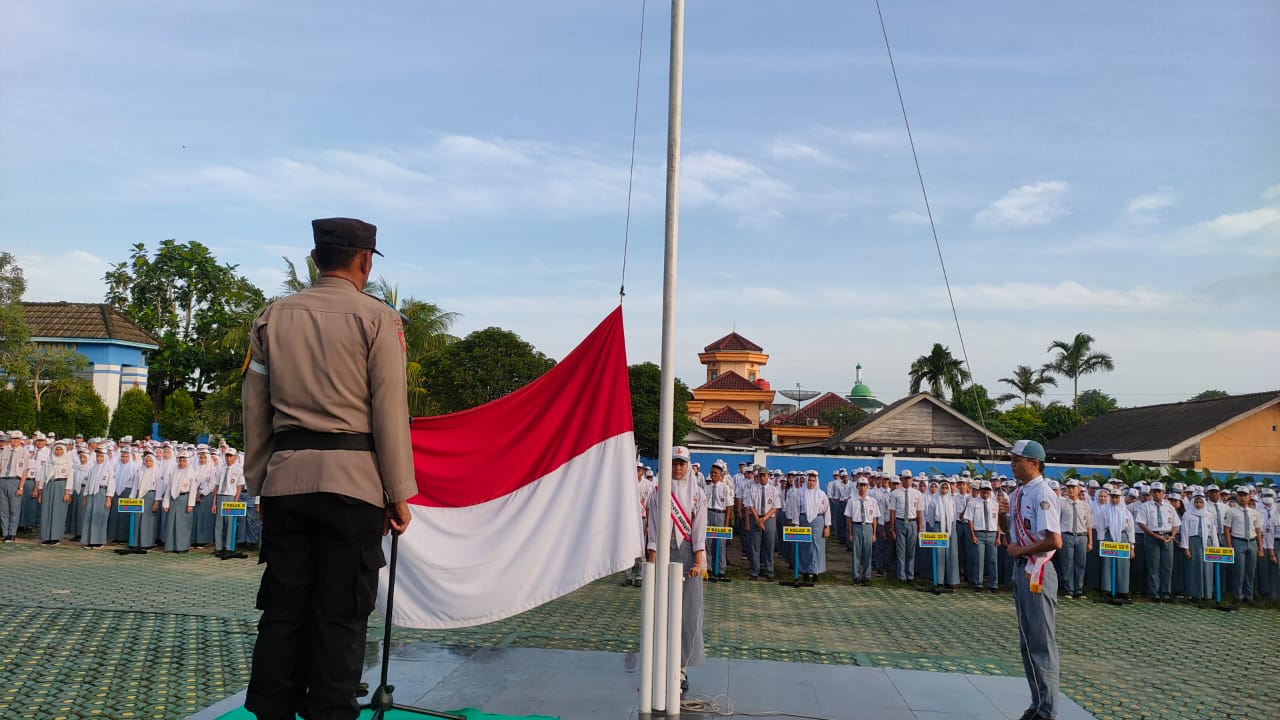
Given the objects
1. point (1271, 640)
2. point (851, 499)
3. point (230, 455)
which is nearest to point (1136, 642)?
point (1271, 640)

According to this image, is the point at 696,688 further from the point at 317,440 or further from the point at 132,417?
the point at 132,417

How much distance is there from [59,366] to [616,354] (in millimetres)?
33289

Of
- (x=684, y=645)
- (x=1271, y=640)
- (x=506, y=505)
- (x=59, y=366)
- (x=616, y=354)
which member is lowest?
(x=1271, y=640)

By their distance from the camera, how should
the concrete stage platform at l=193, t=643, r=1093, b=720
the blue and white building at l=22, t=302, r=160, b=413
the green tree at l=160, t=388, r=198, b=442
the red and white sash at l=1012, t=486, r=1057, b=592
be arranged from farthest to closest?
the blue and white building at l=22, t=302, r=160, b=413
the green tree at l=160, t=388, r=198, b=442
the red and white sash at l=1012, t=486, r=1057, b=592
the concrete stage platform at l=193, t=643, r=1093, b=720

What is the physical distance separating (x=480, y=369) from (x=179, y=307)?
25.6m

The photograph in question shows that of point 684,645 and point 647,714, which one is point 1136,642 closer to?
point 684,645

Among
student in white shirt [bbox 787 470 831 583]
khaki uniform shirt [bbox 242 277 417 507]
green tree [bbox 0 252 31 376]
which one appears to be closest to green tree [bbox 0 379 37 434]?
green tree [bbox 0 252 31 376]

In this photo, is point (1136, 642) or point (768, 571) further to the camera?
point (768, 571)

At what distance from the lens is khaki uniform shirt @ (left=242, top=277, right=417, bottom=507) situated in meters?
3.52

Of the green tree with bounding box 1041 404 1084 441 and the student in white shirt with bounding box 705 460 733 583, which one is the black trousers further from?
the green tree with bounding box 1041 404 1084 441

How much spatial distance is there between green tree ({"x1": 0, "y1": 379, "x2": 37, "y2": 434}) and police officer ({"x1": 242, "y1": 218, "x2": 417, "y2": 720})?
31.6 m

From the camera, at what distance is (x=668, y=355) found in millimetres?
5246

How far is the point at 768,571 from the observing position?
15.6 meters

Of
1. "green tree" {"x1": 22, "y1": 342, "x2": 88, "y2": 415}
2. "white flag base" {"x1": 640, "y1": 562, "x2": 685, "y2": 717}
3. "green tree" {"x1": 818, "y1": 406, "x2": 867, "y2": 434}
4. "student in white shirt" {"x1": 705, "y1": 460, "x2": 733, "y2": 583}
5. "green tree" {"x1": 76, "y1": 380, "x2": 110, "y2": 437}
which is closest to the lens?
"white flag base" {"x1": 640, "y1": 562, "x2": 685, "y2": 717}
